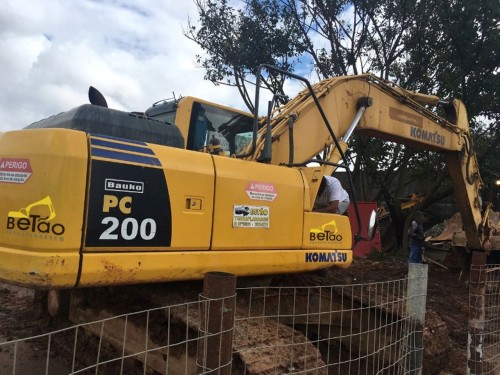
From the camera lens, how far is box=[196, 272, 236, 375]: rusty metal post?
217cm

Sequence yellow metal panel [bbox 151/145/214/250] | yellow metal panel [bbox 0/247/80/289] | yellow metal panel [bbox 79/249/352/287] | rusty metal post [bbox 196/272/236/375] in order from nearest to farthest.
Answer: rusty metal post [bbox 196/272/236/375], yellow metal panel [bbox 0/247/80/289], yellow metal panel [bbox 79/249/352/287], yellow metal panel [bbox 151/145/214/250]

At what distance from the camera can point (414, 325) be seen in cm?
377

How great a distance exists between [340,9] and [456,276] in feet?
27.4

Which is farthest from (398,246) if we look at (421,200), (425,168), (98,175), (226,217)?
(98,175)

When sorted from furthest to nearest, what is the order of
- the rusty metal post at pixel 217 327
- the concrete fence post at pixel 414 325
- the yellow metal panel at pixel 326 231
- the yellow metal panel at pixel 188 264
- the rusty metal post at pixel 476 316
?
1. the yellow metal panel at pixel 326 231
2. the rusty metal post at pixel 476 316
3. the concrete fence post at pixel 414 325
4. the yellow metal panel at pixel 188 264
5. the rusty metal post at pixel 217 327

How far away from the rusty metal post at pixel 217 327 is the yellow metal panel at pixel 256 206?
1.31 metres

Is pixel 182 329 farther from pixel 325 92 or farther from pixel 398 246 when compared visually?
pixel 398 246

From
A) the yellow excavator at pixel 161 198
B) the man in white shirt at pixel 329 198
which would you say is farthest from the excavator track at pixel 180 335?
the man in white shirt at pixel 329 198

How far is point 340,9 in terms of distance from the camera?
45.8ft

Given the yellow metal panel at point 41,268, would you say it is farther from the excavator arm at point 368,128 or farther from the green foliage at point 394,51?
the green foliage at point 394,51

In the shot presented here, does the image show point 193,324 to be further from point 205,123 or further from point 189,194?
point 205,123

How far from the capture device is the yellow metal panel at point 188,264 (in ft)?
9.57

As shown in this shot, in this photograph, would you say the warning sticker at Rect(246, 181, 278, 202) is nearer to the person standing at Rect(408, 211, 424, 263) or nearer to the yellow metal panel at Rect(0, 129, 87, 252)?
the yellow metal panel at Rect(0, 129, 87, 252)

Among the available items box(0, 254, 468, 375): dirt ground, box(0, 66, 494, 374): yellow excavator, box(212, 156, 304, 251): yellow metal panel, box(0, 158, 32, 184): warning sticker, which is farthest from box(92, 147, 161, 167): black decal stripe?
box(0, 254, 468, 375): dirt ground
